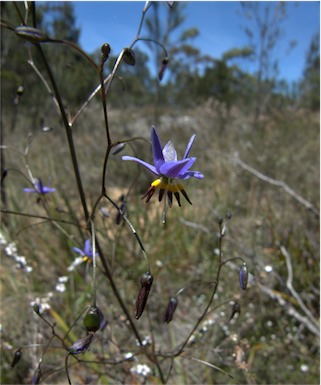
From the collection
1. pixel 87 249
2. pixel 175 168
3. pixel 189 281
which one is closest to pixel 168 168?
pixel 175 168

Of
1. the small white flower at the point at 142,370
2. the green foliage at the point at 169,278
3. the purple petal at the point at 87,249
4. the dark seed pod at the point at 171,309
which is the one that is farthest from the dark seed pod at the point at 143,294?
the small white flower at the point at 142,370

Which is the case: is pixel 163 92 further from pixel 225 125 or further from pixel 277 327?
pixel 277 327

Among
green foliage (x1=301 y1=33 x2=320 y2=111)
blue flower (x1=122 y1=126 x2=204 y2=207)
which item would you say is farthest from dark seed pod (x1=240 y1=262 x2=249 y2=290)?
green foliage (x1=301 y1=33 x2=320 y2=111)

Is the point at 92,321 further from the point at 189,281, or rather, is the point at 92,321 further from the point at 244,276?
the point at 189,281

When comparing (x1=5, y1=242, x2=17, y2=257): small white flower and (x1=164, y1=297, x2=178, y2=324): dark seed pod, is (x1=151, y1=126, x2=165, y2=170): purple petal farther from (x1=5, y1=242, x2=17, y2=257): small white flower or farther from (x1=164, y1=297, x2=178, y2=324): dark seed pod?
(x1=5, y1=242, x2=17, y2=257): small white flower

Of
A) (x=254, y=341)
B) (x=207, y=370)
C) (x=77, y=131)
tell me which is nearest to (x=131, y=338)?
(x=207, y=370)

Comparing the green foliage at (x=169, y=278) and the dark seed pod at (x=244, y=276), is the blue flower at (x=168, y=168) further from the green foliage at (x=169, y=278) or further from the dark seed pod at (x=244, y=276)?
the dark seed pod at (x=244, y=276)
